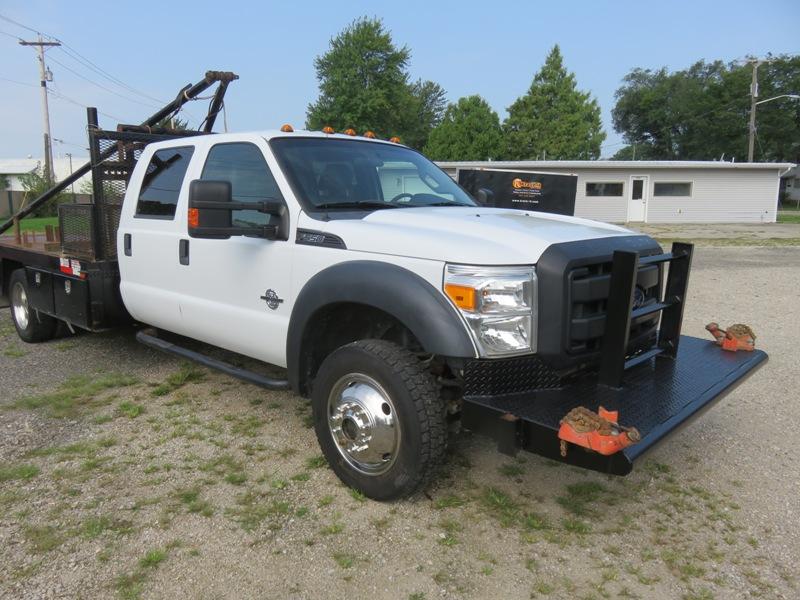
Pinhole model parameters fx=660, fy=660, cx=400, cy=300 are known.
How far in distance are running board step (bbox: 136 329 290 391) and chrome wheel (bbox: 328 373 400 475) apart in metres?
0.52

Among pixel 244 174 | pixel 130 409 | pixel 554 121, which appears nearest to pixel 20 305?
pixel 130 409

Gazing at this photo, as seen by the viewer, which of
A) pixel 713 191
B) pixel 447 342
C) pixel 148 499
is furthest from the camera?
pixel 713 191

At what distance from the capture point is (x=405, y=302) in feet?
10.1

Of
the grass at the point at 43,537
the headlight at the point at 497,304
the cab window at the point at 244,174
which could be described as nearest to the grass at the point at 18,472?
the grass at the point at 43,537

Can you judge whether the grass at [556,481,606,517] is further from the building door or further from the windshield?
the building door

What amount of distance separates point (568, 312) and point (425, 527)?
1.27 meters

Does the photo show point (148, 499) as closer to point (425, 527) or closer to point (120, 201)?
point (425, 527)

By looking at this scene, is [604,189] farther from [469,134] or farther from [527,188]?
[469,134]

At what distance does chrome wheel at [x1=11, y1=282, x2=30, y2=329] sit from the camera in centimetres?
670

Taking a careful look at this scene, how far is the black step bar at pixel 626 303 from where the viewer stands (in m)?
3.01

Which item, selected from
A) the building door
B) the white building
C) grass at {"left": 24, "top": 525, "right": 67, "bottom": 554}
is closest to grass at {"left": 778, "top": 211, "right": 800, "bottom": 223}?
the white building

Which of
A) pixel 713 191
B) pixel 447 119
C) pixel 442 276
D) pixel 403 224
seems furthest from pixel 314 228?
pixel 447 119

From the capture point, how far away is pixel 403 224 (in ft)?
11.4

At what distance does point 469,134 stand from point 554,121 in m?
6.66
